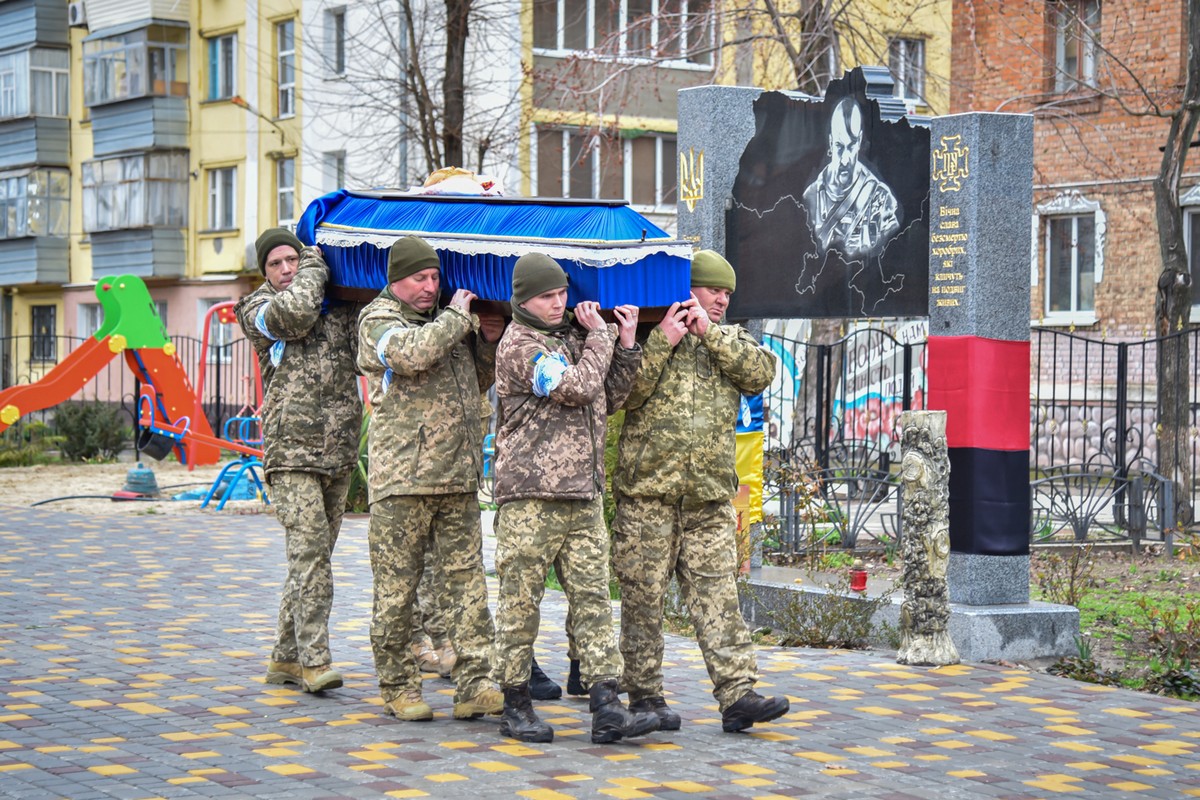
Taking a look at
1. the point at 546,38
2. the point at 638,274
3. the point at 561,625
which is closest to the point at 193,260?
the point at 546,38

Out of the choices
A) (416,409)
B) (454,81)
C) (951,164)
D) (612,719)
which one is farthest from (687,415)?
(454,81)

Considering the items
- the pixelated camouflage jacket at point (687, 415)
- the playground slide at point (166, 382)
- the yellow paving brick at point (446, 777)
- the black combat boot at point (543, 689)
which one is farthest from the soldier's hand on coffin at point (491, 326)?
the playground slide at point (166, 382)

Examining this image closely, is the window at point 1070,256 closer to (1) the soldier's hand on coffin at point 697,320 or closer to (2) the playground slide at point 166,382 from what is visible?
(2) the playground slide at point 166,382

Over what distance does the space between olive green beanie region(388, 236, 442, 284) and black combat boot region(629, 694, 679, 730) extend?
191cm

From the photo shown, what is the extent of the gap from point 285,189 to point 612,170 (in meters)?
8.63

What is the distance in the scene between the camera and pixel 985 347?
8609 millimetres

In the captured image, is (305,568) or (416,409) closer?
(416,409)

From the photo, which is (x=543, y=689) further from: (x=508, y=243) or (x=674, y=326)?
(x=508, y=243)

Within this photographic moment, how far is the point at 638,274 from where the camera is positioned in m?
6.73

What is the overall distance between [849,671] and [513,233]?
2.79m

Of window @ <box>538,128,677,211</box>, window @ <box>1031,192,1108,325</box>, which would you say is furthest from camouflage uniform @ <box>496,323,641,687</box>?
window @ <box>538,128,677,211</box>

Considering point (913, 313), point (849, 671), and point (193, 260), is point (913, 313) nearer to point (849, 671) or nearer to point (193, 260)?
point (849, 671)

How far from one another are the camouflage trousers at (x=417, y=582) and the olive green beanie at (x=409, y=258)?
89cm

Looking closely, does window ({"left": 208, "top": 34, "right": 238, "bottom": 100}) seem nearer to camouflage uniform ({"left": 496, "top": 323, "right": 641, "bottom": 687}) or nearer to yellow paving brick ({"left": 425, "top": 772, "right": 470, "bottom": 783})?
camouflage uniform ({"left": 496, "top": 323, "right": 641, "bottom": 687})
